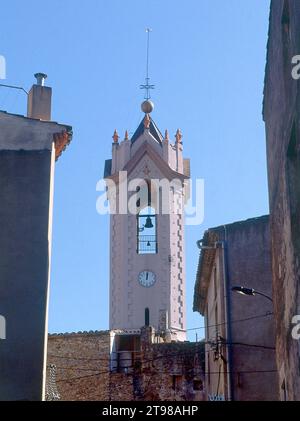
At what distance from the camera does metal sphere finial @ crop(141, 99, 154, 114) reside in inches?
1753

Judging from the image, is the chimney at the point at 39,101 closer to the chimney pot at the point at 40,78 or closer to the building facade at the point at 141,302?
the chimney pot at the point at 40,78

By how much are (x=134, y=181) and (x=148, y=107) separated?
523 centimetres

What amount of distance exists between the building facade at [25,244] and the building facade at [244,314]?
7.27 m

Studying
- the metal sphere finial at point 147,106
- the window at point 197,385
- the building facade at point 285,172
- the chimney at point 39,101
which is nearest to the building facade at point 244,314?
the building facade at point 285,172

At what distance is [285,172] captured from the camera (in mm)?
13023

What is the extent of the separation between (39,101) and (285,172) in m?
7.03

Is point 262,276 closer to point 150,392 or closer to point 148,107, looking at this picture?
point 150,392

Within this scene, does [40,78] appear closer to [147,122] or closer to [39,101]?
[39,101]

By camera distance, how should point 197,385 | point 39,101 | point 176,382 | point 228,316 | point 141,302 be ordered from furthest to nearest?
point 141,302
point 176,382
point 197,385
point 228,316
point 39,101

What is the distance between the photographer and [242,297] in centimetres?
2233

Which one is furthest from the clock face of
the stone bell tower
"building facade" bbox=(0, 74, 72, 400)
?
"building facade" bbox=(0, 74, 72, 400)

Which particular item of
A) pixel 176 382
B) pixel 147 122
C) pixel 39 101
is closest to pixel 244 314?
pixel 39 101

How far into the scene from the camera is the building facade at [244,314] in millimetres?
21391
